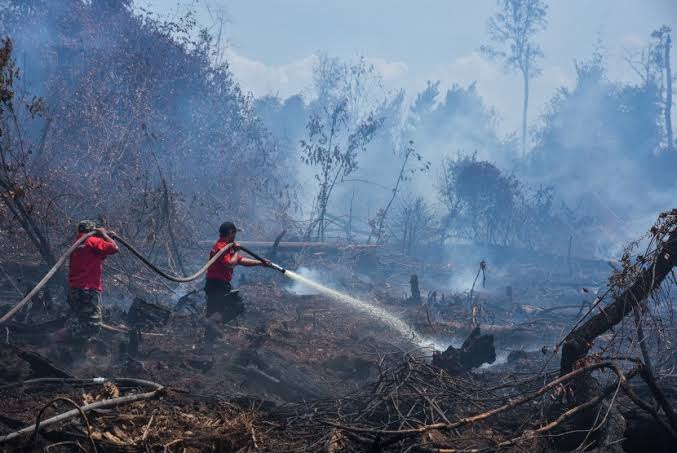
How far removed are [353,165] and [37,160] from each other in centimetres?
1101

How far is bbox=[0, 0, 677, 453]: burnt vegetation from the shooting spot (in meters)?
4.51

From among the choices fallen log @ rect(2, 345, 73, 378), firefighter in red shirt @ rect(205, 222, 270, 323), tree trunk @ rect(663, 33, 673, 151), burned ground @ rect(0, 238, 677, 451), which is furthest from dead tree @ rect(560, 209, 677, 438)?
tree trunk @ rect(663, 33, 673, 151)

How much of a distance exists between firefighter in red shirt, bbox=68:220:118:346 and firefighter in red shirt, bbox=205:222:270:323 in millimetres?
1506

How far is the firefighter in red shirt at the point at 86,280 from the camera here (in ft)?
21.9

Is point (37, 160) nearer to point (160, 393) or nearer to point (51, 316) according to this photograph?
point (51, 316)

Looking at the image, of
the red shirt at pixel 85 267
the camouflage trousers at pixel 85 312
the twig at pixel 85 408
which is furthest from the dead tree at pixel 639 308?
the camouflage trousers at pixel 85 312

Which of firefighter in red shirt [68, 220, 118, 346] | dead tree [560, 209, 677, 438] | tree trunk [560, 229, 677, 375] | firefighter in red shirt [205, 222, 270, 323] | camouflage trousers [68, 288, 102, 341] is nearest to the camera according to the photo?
dead tree [560, 209, 677, 438]

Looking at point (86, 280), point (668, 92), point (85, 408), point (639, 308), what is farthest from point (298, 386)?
point (668, 92)

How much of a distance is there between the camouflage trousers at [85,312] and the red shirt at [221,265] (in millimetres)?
1604

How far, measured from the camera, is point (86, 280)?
6887mm

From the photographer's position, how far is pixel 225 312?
8.16m

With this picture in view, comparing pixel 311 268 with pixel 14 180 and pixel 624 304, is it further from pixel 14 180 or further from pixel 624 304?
pixel 624 304

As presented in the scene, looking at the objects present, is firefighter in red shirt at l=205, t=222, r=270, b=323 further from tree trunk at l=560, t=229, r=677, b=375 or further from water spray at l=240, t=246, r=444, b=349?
tree trunk at l=560, t=229, r=677, b=375

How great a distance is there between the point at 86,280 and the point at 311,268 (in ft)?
32.5
